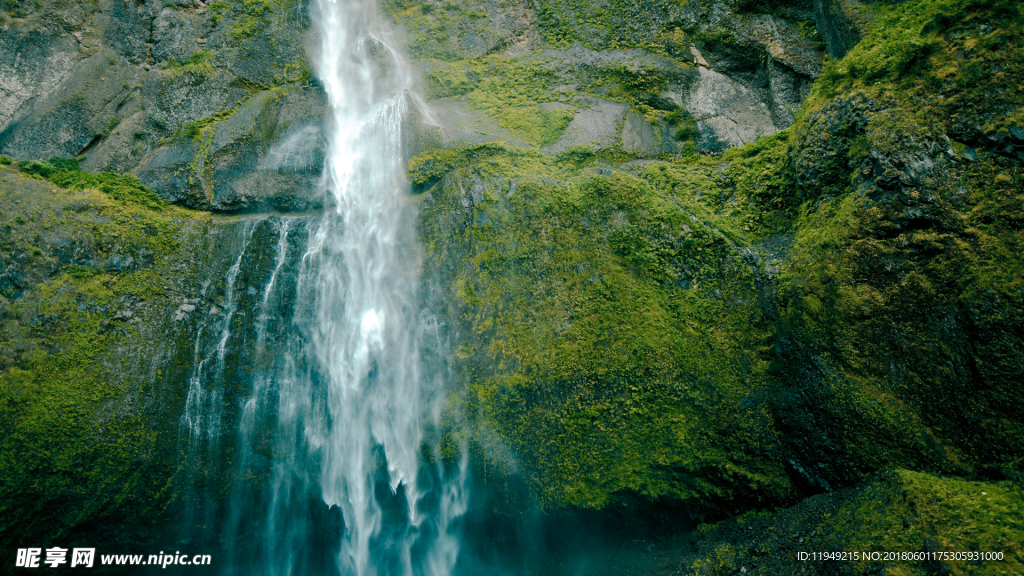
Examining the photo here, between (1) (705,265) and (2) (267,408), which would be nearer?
(1) (705,265)

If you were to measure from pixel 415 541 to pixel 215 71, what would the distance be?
12886 mm

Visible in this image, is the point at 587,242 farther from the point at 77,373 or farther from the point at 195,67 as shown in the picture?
the point at 195,67

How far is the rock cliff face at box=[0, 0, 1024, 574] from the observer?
7207 mm

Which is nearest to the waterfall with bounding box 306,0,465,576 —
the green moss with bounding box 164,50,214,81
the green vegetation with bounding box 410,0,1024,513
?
the green vegetation with bounding box 410,0,1024,513

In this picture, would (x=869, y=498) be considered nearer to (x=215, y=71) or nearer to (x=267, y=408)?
(x=267, y=408)

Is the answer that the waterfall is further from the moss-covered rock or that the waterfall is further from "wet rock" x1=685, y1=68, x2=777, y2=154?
"wet rock" x1=685, y1=68, x2=777, y2=154

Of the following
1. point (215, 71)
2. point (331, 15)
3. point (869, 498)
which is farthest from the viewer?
point (331, 15)

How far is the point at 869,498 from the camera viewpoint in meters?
7.26

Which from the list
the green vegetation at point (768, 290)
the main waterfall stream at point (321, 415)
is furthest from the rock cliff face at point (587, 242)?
the main waterfall stream at point (321, 415)

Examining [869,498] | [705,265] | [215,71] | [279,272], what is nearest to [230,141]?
[215,71]

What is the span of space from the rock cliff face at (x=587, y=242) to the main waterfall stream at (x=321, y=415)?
0.63 feet

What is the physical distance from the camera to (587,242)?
1030cm

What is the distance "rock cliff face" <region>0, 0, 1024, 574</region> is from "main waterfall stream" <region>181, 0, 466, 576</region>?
0.19m

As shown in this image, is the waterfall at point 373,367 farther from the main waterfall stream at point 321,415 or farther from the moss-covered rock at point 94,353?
the moss-covered rock at point 94,353
